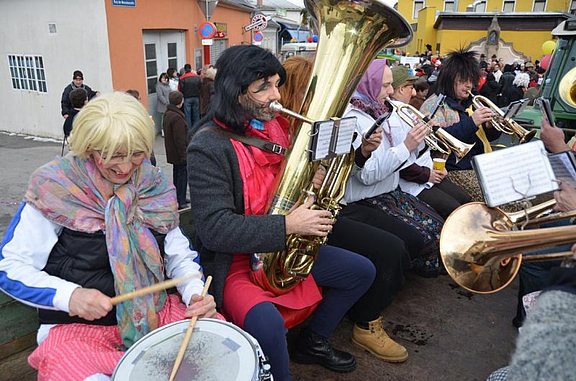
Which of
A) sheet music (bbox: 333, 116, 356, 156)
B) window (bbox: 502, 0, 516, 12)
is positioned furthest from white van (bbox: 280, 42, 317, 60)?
window (bbox: 502, 0, 516, 12)

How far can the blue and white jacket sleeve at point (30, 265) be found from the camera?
1462 millimetres

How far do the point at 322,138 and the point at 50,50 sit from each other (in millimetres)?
9792

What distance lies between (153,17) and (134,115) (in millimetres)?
9750

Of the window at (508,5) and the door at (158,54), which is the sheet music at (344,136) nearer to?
the door at (158,54)

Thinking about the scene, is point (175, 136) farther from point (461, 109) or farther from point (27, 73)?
point (27, 73)

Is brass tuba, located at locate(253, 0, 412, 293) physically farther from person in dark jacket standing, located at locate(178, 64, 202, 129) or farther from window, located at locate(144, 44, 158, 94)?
window, located at locate(144, 44, 158, 94)

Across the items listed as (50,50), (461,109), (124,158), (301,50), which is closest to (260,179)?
(124,158)

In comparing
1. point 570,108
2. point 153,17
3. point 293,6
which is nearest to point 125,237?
point 570,108

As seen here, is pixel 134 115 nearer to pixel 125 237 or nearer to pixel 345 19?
pixel 125 237

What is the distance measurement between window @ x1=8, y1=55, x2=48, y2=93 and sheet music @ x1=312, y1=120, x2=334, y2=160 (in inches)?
396

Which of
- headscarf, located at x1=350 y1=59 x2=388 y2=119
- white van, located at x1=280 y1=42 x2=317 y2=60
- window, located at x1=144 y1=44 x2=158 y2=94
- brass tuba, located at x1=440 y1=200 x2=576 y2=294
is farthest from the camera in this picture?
window, located at x1=144 y1=44 x2=158 y2=94

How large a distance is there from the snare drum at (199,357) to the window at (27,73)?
10278 mm

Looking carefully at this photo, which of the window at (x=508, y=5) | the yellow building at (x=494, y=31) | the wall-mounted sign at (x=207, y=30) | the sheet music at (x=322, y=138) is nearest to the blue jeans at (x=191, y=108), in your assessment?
the wall-mounted sign at (x=207, y=30)

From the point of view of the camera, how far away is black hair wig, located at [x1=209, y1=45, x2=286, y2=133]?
192 cm
